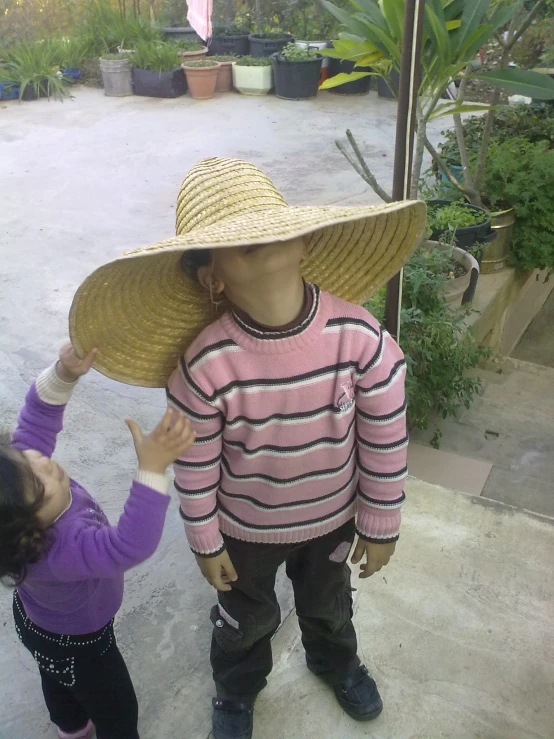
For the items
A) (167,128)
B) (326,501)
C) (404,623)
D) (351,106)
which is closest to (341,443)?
(326,501)

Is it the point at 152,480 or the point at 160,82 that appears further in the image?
the point at 160,82

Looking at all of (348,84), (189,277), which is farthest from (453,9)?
(348,84)

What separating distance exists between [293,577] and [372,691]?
1.03ft

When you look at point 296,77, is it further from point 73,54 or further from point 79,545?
point 79,545

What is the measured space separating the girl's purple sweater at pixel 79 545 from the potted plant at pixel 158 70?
7.08 metres

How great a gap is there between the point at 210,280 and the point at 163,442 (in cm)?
28

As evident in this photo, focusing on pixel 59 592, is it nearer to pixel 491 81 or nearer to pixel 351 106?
pixel 491 81

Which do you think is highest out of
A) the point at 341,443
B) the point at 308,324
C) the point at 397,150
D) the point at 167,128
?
the point at 397,150

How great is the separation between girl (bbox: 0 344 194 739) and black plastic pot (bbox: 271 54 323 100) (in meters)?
6.85

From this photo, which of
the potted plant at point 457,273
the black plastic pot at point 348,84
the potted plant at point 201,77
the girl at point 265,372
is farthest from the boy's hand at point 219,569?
the black plastic pot at point 348,84

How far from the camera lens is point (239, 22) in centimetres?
873

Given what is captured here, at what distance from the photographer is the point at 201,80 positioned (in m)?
7.47

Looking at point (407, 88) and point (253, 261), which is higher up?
point (407, 88)

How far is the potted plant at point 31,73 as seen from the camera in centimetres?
757
